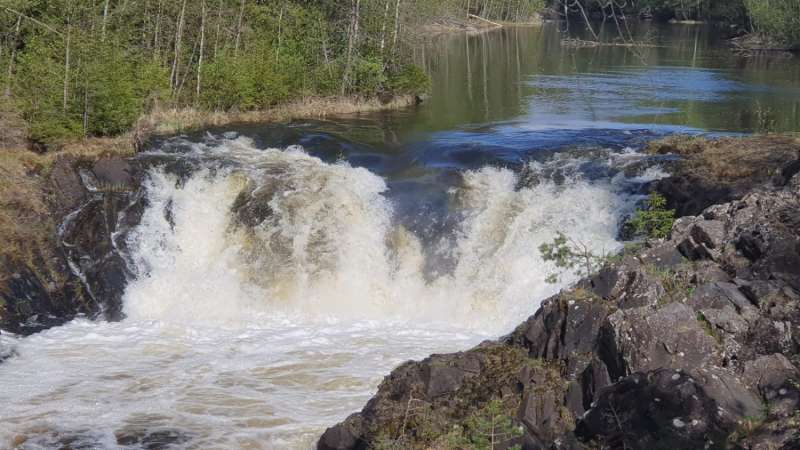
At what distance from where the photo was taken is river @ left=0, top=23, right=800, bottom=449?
37.6 feet

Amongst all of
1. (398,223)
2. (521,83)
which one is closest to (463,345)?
(398,223)

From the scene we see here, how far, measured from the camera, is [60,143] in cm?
1970

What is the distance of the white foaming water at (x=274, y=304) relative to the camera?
1123cm

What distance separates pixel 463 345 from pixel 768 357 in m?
5.69

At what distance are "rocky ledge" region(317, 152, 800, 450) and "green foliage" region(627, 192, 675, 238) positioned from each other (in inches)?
84.9

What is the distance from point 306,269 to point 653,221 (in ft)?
22.2

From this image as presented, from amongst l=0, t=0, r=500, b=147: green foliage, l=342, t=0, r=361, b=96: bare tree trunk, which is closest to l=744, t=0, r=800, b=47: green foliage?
l=0, t=0, r=500, b=147: green foliage

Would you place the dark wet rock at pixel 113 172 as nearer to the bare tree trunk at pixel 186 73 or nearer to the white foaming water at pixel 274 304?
the white foaming water at pixel 274 304

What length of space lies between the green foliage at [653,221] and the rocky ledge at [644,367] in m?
2.16

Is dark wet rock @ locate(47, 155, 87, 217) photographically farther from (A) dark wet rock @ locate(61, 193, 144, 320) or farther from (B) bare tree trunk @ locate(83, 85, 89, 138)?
(B) bare tree trunk @ locate(83, 85, 89, 138)

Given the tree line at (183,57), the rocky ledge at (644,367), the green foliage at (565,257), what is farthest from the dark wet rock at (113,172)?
the rocky ledge at (644,367)

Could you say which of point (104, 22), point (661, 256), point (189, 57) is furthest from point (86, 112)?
point (661, 256)

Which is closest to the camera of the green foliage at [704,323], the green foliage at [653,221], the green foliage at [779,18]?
the green foliage at [704,323]

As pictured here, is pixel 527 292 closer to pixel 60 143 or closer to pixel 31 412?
pixel 31 412
